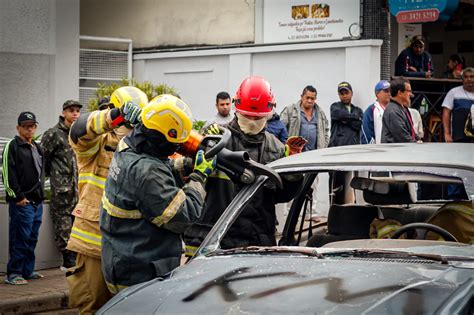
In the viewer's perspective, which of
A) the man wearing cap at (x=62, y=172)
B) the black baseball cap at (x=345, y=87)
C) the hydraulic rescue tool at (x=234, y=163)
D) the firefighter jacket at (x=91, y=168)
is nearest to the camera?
the hydraulic rescue tool at (x=234, y=163)

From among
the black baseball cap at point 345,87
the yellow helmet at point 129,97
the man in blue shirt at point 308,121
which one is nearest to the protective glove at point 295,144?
the yellow helmet at point 129,97

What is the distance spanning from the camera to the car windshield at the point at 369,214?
529cm

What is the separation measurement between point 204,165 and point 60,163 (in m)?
5.25

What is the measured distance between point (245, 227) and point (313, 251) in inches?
52.2

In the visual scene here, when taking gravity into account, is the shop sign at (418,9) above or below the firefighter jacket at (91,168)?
above

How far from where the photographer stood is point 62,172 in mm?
10922

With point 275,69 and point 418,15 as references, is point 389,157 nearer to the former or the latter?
point 418,15

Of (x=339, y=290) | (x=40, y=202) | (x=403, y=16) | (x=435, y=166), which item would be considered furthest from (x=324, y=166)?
(x=403, y=16)

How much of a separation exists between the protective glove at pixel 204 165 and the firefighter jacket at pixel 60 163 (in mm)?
5164

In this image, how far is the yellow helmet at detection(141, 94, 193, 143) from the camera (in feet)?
18.9

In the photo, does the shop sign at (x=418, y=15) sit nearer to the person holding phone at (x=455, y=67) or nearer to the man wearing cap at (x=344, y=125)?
the man wearing cap at (x=344, y=125)

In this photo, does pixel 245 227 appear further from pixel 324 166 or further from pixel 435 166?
pixel 435 166

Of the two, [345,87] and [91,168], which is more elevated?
[345,87]

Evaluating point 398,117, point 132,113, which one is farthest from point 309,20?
point 132,113
